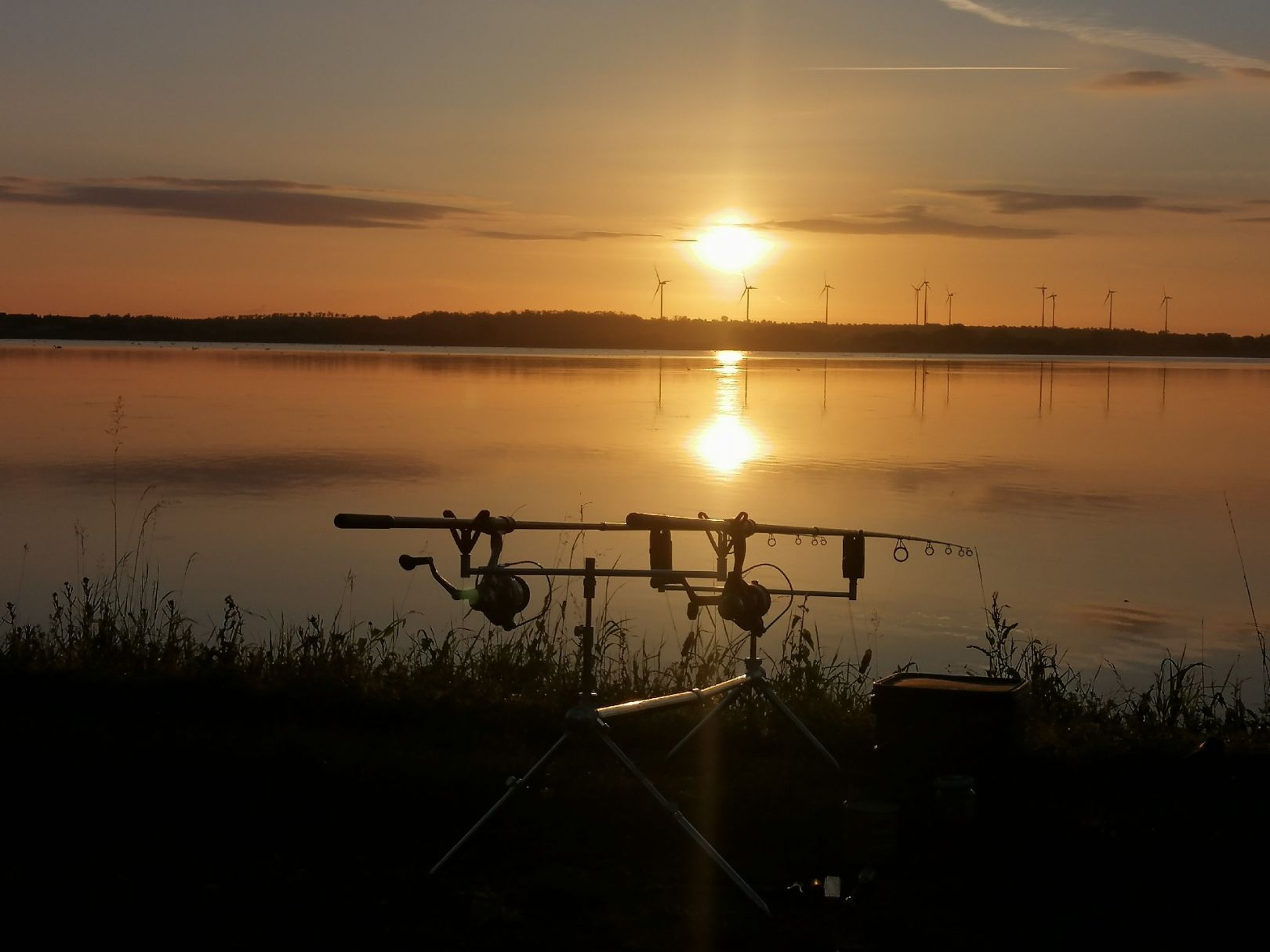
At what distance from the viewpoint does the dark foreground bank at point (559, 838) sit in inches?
171

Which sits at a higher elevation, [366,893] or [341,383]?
[341,383]

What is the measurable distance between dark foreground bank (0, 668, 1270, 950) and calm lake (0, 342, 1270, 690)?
3530 millimetres

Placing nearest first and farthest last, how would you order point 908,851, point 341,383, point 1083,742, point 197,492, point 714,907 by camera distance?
1. point 714,907
2. point 908,851
3. point 1083,742
4. point 197,492
5. point 341,383

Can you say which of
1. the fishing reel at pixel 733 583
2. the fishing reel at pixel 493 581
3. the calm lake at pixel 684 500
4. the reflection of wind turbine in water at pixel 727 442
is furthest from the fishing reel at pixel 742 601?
the reflection of wind turbine in water at pixel 727 442

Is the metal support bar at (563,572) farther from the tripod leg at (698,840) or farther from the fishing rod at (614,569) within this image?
the tripod leg at (698,840)

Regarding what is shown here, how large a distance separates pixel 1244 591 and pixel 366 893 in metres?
10.3

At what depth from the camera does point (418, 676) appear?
759cm

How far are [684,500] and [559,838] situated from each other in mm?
12811

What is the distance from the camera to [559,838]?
5.09 meters

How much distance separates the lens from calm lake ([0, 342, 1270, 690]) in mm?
11250

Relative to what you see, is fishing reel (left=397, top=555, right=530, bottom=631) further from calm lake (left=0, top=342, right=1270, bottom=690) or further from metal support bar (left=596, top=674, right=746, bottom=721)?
calm lake (left=0, top=342, right=1270, bottom=690)

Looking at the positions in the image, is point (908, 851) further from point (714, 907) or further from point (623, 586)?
point (623, 586)

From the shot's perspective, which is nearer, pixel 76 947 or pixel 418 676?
pixel 76 947

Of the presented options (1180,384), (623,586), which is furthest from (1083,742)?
(1180,384)
